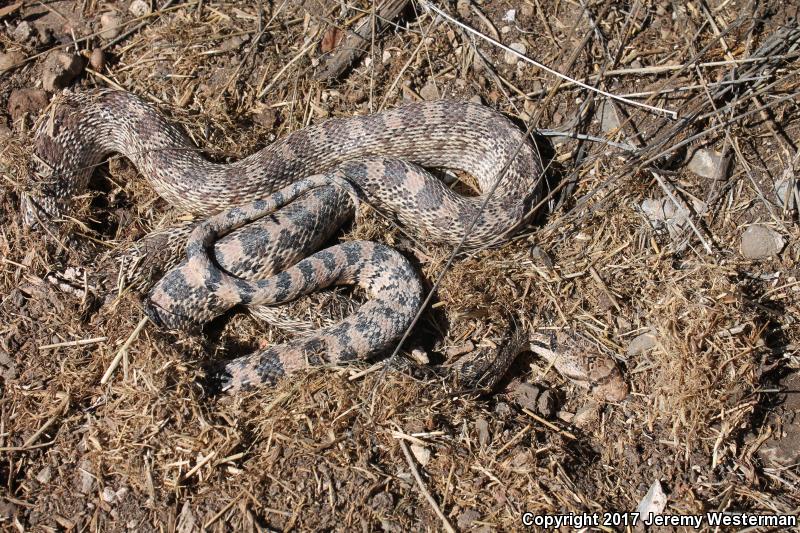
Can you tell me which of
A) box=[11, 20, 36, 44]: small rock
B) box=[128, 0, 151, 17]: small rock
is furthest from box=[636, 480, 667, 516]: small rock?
box=[11, 20, 36, 44]: small rock

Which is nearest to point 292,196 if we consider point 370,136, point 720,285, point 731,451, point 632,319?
point 370,136

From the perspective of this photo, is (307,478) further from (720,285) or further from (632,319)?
(720,285)

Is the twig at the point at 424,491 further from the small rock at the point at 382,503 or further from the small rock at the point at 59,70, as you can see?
the small rock at the point at 59,70

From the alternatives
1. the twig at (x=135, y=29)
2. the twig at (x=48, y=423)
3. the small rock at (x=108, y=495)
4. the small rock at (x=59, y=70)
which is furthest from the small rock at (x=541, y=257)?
the small rock at (x=59, y=70)

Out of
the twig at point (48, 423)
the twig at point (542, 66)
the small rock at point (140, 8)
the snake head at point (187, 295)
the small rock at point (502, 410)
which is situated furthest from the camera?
the small rock at point (140, 8)

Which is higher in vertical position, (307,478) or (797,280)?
(797,280)

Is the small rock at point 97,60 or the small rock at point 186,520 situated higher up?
the small rock at point 97,60
